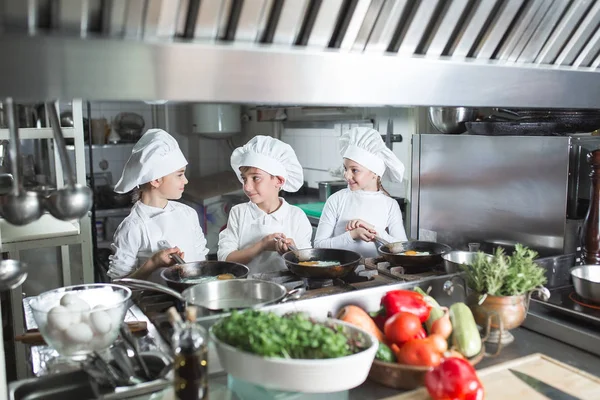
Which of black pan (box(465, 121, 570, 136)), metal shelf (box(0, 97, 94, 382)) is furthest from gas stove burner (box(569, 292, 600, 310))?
metal shelf (box(0, 97, 94, 382))

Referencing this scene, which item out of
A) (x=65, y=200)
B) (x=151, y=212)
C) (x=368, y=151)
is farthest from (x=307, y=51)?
(x=368, y=151)

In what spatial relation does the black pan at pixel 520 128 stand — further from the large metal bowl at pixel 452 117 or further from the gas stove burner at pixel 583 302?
the gas stove burner at pixel 583 302

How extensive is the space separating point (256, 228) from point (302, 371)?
66.7 inches

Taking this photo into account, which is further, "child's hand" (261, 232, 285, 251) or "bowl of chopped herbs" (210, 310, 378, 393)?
"child's hand" (261, 232, 285, 251)

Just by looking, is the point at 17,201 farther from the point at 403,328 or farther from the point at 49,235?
the point at 49,235

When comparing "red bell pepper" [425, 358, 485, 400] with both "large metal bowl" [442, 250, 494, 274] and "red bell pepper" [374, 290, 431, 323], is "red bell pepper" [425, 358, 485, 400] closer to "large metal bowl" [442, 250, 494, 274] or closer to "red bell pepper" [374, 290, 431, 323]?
"red bell pepper" [374, 290, 431, 323]

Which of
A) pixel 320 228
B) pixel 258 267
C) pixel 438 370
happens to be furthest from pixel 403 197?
pixel 438 370

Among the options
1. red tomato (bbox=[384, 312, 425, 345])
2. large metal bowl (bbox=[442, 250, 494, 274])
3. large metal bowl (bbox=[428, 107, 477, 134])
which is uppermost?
large metal bowl (bbox=[428, 107, 477, 134])

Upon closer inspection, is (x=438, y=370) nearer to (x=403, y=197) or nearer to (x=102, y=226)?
(x=403, y=197)

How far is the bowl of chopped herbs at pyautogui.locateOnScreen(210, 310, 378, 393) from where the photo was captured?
1003mm

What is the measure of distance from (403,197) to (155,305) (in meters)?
2.38

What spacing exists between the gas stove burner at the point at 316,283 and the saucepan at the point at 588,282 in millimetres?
727

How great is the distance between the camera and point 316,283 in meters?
1.79

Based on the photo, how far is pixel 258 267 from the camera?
8.38 feet
